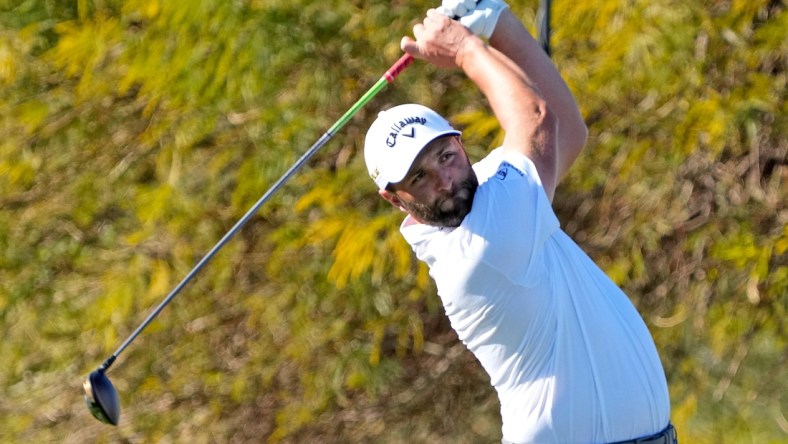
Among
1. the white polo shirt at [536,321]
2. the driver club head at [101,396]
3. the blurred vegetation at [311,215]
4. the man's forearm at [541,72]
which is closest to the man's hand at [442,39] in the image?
the man's forearm at [541,72]

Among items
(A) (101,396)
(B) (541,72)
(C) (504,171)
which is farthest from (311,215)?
(C) (504,171)

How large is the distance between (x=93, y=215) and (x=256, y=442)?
1.23m

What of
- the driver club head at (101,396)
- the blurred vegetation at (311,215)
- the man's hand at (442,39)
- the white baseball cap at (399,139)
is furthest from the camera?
the blurred vegetation at (311,215)

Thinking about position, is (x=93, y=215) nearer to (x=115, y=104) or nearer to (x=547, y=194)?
(x=115, y=104)

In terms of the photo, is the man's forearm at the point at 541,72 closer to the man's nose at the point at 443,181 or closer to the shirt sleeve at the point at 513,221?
the shirt sleeve at the point at 513,221

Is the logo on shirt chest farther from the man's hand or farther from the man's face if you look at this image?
the man's hand

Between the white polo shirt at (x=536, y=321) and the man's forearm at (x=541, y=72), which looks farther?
the man's forearm at (x=541, y=72)

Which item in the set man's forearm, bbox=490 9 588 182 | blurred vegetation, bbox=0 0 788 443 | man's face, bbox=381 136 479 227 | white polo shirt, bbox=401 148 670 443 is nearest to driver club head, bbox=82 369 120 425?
white polo shirt, bbox=401 148 670 443

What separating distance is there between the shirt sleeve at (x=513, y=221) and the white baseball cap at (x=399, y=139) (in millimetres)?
151

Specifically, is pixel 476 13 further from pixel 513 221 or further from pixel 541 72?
pixel 513 221

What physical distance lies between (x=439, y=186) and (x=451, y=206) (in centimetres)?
5

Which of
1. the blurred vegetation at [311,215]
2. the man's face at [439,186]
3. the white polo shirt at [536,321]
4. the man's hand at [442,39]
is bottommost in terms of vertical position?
the blurred vegetation at [311,215]

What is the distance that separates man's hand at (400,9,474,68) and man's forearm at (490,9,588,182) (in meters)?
0.15

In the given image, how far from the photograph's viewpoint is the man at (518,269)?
2.73m
